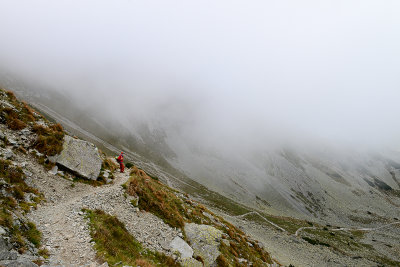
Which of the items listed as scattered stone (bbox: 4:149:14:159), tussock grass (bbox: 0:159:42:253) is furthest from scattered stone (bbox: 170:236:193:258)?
scattered stone (bbox: 4:149:14:159)

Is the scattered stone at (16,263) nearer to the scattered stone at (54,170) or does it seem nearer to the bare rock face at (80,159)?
the scattered stone at (54,170)

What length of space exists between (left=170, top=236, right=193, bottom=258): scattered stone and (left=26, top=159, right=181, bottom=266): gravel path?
0.45m

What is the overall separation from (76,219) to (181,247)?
8.77 m

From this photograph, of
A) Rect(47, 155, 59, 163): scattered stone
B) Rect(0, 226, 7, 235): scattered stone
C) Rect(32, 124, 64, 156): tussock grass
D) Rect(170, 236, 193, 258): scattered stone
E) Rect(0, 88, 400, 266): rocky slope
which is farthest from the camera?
Rect(32, 124, 64, 156): tussock grass

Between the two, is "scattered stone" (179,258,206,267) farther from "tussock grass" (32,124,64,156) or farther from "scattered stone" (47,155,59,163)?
"tussock grass" (32,124,64,156)

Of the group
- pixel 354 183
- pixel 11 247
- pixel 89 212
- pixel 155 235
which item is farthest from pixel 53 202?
pixel 354 183

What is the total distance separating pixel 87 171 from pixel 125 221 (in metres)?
8.07

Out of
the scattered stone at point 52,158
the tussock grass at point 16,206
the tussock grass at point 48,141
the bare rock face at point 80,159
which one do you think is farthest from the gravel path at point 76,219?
the tussock grass at point 48,141

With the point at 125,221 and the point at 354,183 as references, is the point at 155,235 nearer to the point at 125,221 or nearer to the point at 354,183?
the point at 125,221

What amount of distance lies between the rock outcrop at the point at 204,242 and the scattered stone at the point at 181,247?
85 centimetres

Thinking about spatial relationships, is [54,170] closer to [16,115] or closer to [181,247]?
[16,115]

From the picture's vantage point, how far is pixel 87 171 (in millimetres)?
20781

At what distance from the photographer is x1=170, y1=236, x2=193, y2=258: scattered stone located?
54.8 ft

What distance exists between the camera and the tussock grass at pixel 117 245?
11.1 meters
